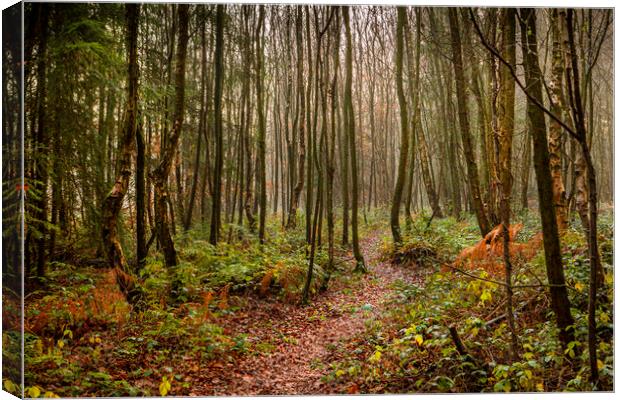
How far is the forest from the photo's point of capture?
131 inches

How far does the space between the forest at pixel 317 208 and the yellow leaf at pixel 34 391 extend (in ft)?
0.03

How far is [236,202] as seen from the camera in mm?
5859

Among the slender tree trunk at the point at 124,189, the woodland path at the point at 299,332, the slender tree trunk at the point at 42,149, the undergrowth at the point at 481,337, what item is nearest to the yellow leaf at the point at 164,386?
the woodland path at the point at 299,332

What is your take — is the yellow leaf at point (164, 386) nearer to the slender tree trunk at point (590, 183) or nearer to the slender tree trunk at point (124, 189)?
the slender tree trunk at point (124, 189)

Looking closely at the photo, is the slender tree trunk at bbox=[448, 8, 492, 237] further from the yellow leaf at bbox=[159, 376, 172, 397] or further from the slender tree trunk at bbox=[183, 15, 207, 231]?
the yellow leaf at bbox=[159, 376, 172, 397]

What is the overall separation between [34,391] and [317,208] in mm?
3254

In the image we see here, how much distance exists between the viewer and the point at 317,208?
5230 millimetres

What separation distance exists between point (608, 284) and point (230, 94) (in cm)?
411

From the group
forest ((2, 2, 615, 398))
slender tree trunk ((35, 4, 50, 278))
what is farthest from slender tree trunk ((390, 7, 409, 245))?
slender tree trunk ((35, 4, 50, 278))

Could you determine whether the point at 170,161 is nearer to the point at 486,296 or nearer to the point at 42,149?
the point at 42,149

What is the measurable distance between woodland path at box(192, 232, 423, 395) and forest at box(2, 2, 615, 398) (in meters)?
0.02

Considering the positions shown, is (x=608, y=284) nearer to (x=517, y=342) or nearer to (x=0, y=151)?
(x=517, y=342)

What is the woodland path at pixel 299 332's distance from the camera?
3.54 m

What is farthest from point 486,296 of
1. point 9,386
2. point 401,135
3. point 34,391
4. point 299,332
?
point 9,386
